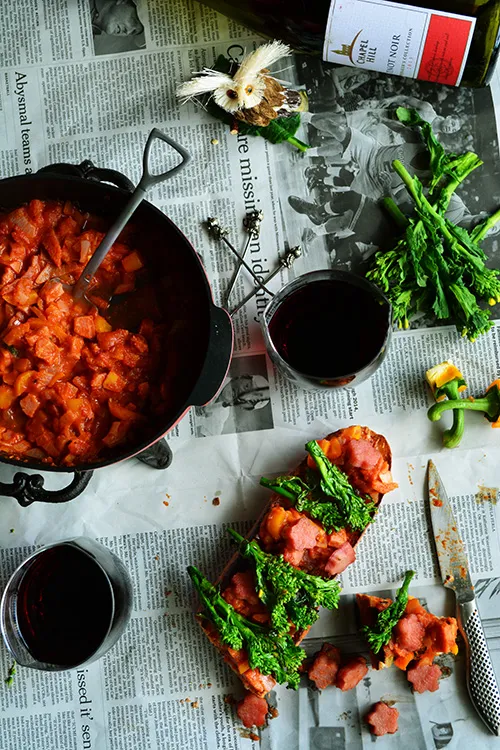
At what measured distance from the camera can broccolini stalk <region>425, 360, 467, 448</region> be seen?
1.77m

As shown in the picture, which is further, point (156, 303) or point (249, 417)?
point (249, 417)

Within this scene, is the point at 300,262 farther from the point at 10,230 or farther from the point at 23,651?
the point at 23,651

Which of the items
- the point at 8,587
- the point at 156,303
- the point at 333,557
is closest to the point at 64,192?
the point at 156,303

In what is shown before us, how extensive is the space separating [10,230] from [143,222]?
0.33m

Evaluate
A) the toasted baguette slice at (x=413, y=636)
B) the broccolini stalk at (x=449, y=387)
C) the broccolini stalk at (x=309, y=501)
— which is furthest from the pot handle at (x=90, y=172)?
the toasted baguette slice at (x=413, y=636)

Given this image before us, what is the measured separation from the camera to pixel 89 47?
1895 mm

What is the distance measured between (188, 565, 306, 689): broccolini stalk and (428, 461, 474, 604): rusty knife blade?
0.45m

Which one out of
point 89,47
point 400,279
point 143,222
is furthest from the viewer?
point 89,47

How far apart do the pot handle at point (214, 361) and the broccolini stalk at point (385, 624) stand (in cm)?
73

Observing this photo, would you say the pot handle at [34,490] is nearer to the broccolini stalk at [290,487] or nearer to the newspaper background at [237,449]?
the newspaper background at [237,449]

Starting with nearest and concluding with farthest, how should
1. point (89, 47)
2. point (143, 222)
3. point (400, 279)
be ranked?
point (143, 222), point (400, 279), point (89, 47)

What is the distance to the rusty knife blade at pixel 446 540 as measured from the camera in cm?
181

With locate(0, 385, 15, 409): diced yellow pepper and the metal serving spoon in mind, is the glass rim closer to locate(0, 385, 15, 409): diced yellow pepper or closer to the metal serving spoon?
locate(0, 385, 15, 409): diced yellow pepper

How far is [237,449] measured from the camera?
185cm
